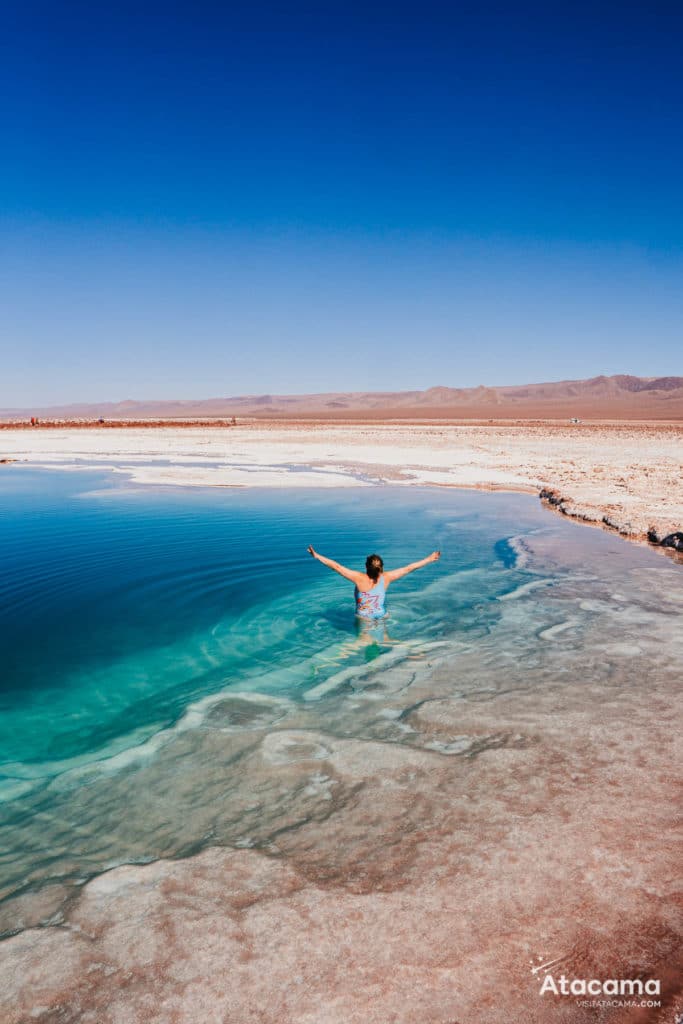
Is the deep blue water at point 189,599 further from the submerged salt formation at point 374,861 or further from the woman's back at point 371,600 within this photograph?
the submerged salt formation at point 374,861

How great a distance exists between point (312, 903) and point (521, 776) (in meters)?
1.66

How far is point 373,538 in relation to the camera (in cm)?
1198

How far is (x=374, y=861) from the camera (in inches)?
139

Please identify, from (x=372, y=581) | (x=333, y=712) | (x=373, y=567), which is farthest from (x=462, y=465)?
(x=333, y=712)

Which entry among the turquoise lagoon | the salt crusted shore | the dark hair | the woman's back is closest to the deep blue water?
the turquoise lagoon

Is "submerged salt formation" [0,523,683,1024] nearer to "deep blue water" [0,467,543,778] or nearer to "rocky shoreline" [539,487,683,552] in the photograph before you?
"deep blue water" [0,467,543,778]

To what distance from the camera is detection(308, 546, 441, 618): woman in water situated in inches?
280

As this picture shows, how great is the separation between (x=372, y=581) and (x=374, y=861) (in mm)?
3872

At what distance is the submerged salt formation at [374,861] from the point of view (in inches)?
108

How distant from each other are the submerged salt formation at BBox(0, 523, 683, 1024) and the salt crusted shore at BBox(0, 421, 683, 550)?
7039 millimetres

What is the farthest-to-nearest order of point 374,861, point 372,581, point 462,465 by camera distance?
point 462,465
point 372,581
point 374,861

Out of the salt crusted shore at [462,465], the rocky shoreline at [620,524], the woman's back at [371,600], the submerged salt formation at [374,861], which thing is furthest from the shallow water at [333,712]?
the salt crusted shore at [462,465]

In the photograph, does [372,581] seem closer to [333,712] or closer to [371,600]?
[371,600]

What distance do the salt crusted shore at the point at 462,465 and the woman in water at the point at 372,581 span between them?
18.5 ft
